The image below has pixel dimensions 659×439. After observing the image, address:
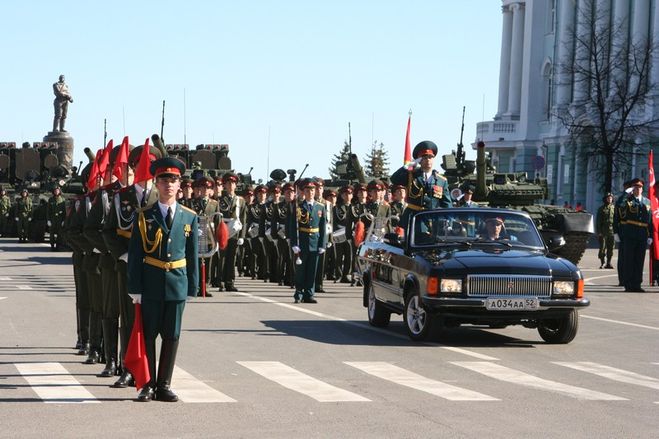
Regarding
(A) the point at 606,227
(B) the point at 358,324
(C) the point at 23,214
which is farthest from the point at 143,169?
(C) the point at 23,214

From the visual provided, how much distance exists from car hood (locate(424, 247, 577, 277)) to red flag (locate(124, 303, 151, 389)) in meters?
5.16

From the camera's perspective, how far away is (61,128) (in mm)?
66000

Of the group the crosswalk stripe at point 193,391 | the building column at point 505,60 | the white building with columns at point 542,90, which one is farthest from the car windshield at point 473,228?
the building column at point 505,60

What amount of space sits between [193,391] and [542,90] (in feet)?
242

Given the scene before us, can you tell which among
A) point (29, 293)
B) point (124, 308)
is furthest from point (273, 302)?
point (124, 308)

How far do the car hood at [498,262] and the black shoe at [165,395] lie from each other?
5149mm

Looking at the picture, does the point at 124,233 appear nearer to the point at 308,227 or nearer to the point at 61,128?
the point at 308,227

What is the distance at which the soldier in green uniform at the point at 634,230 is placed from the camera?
2872 centimetres

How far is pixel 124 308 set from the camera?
12445mm

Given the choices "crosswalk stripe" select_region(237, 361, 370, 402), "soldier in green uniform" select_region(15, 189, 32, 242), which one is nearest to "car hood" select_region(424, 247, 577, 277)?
"crosswalk stripe" select_region(237, 361, 370, 402)

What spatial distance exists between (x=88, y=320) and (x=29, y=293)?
382 inches

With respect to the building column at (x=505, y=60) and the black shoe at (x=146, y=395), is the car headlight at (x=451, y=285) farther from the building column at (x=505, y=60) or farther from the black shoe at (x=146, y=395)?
the building column at (x=505, y=60)

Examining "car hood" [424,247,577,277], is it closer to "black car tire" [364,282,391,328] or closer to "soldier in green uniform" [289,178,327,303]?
"black car tire" [364,282,391,328]

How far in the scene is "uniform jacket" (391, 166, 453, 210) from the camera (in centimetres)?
1980
